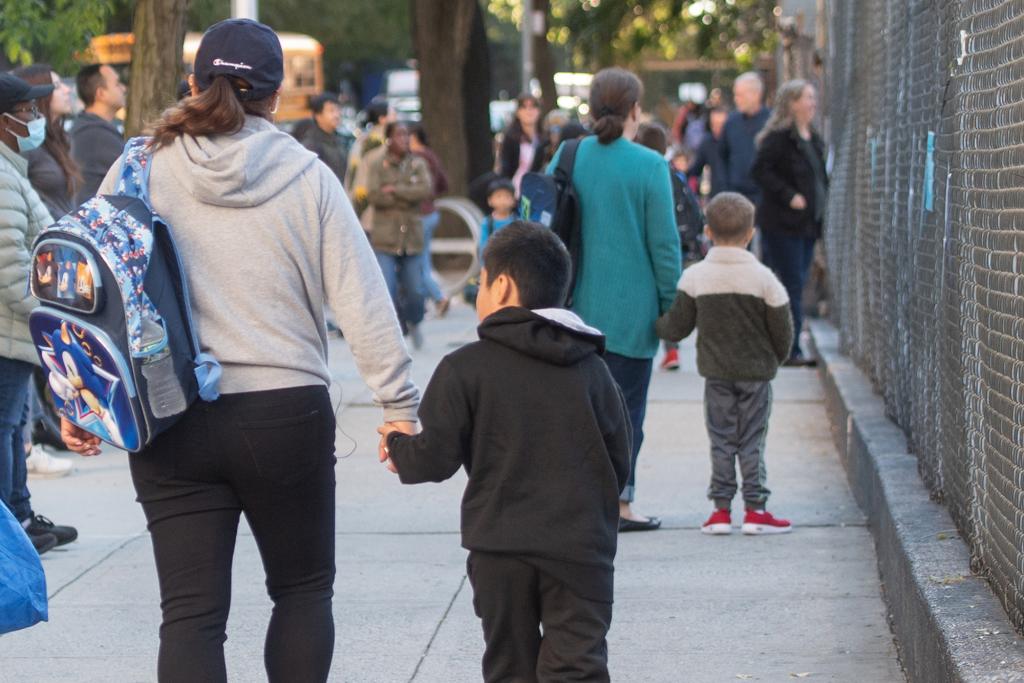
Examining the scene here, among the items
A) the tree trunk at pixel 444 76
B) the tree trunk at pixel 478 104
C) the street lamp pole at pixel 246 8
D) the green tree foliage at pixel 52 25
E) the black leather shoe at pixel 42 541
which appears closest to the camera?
the black leather shoe at pixel 42 541

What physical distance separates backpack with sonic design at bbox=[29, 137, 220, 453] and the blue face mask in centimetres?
261

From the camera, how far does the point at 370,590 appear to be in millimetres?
6016

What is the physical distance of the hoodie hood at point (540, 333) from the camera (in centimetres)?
369

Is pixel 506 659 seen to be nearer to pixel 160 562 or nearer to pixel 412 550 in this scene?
pixel 160 562

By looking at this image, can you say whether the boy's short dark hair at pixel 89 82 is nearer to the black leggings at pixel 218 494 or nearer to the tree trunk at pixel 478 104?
the black leggings at pixel 218 494

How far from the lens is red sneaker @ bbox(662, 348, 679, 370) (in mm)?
11758

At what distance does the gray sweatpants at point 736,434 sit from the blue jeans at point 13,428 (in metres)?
2.58

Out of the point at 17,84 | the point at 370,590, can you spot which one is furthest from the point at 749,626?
the point at 17,84

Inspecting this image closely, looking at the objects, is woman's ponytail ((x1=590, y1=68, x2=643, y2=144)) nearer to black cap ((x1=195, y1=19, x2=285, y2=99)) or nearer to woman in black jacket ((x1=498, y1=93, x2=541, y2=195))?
black cap ((x1=195, y1=19, x2=285, y2=99))

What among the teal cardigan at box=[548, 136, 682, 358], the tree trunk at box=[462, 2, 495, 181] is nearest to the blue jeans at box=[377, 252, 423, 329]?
the teal cardigan at box=[548, 136, 682, 358]

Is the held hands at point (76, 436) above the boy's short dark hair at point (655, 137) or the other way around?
the other way around

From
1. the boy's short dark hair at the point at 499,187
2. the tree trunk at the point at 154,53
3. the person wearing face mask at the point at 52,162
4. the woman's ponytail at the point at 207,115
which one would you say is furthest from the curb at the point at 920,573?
the boy's short dark hair at the point at 499,187

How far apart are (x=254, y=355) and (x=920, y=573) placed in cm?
192

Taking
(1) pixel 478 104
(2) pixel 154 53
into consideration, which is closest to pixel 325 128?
(2) pixel 154 53
